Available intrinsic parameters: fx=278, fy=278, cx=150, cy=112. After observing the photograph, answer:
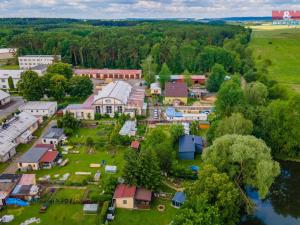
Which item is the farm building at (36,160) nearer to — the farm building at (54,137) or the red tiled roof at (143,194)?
the farm building at (54,137)

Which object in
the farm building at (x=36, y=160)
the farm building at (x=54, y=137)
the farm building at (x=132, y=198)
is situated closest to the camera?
the farm building at (x=132, y=198)

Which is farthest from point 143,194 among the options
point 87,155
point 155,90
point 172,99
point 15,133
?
point 155,90

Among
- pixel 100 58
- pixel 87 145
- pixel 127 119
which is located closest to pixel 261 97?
pixel 127 119

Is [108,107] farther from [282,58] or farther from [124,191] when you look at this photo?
[282,58]

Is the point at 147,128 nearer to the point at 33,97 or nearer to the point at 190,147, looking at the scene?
the point at 190,147

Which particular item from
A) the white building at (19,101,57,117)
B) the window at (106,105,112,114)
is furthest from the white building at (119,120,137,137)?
the white building at (19,101,57,117)

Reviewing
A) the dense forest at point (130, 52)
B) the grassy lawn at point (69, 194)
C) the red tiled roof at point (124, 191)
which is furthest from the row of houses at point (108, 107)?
the dense forest at point (130, 52)

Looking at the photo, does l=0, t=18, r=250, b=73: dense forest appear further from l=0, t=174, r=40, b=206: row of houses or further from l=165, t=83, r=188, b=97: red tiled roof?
l=0, t=174, r=40, b=206: row of houses
